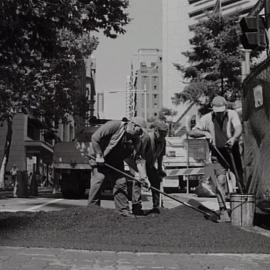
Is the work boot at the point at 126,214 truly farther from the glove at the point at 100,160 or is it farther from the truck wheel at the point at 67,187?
the truck wheel at the point at 67,187

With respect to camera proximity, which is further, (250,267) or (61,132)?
(61,132)

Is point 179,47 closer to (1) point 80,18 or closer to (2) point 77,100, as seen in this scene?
(2) point 77,100

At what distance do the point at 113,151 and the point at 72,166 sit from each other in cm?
800

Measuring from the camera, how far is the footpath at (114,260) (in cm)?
466

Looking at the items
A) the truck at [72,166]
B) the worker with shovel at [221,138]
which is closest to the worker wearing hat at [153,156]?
the worker with shovel at [221,138]

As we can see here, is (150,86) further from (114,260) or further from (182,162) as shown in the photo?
(114,260)

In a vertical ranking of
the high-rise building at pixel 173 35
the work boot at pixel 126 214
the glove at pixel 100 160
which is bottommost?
the work boot at pixel 126 214

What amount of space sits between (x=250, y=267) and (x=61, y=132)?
64.7 m

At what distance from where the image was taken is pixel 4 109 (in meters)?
21.5

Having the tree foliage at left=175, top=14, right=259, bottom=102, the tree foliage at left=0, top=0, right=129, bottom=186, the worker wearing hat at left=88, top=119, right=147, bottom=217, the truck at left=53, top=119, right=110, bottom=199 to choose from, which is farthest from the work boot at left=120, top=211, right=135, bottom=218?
the tree foliage at left=175, top=14, right=259, bottom=102

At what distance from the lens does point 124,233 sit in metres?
6.38

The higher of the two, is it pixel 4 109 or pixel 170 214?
pixel 4 109

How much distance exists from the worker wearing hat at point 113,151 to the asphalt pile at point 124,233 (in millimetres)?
542

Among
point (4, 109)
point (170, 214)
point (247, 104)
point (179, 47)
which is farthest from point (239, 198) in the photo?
point (179, 47)
